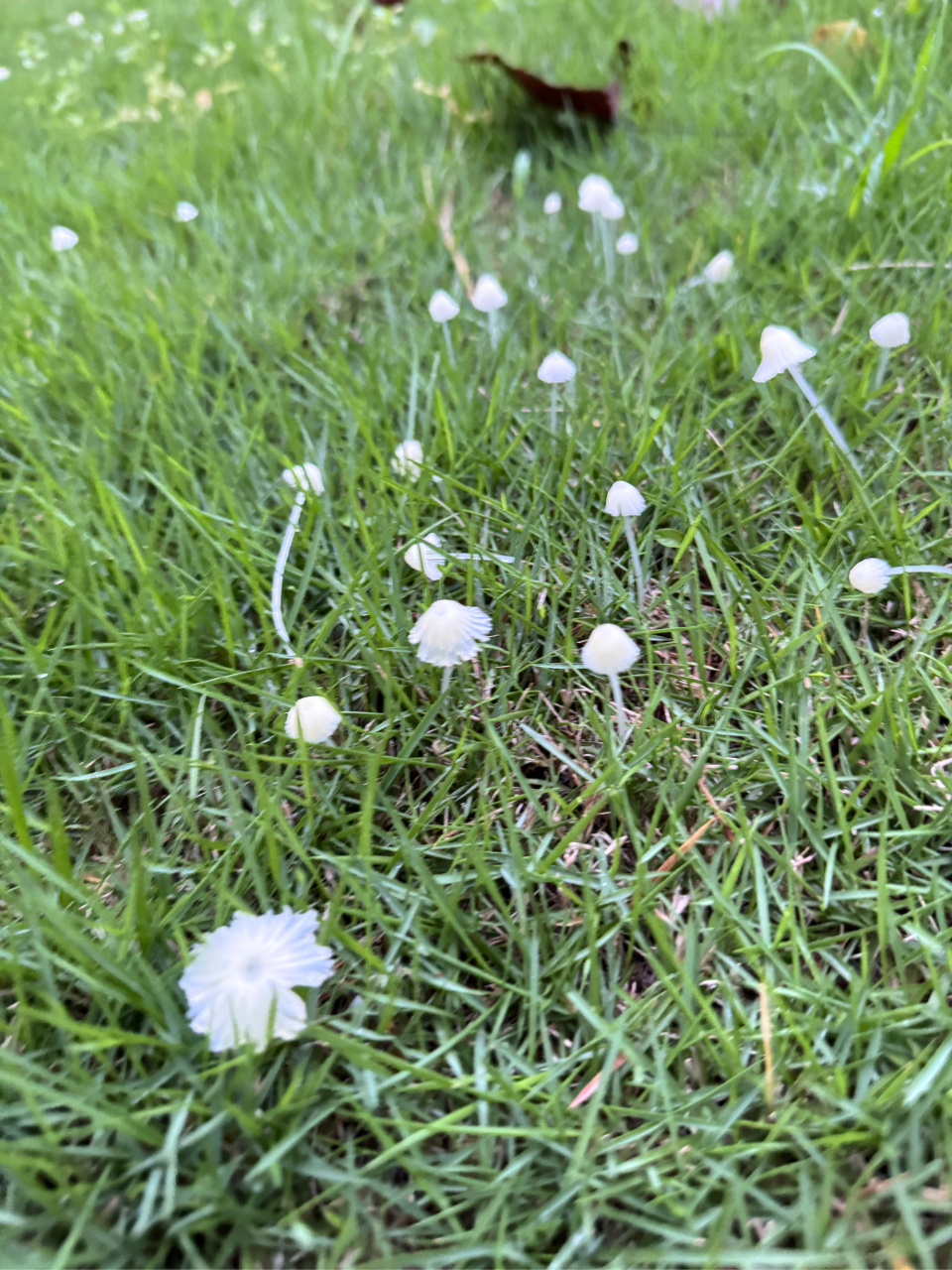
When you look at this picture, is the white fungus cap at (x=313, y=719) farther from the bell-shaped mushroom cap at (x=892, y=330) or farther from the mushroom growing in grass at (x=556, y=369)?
the bell-shaped mushroom cap at (x=892, y=330)

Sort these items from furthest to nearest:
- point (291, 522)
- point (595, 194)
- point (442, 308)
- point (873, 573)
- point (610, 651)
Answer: point (595, 194) < point (442, 308) < point (291, 522) < point (873, 573) < point (610, 651)

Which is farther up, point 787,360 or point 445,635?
point 787,360

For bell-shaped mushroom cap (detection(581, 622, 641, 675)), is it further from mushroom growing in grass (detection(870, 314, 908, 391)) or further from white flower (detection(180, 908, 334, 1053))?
mushroom growing in grass (detection(870, 314, 908, 391))

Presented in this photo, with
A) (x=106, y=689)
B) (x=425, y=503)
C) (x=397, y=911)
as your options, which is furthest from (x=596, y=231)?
(x=397, y=911)

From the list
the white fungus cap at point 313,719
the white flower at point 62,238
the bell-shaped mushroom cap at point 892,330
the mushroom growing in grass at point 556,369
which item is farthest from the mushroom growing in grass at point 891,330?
the white flower at point 62,238

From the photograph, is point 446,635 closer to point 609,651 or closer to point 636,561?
point 609,651

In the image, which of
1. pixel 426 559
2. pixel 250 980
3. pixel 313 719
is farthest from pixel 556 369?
pixel 250 980
